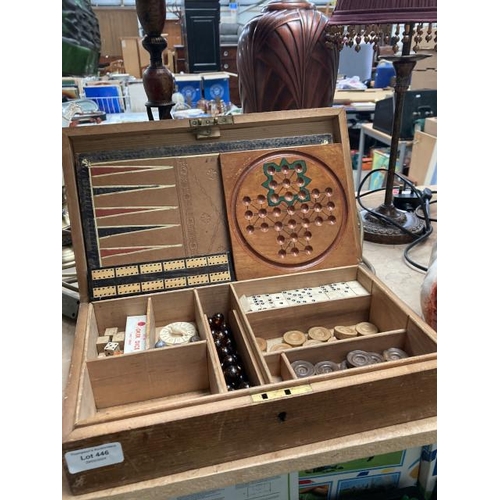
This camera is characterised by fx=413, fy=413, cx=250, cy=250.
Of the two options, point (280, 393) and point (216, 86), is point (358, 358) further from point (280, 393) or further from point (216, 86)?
point (216, 86)

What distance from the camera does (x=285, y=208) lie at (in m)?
1.04

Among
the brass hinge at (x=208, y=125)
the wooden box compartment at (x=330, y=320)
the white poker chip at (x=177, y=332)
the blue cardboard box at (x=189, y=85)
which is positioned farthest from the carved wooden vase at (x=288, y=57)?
the blue cardboard box at (x=189, y=85)

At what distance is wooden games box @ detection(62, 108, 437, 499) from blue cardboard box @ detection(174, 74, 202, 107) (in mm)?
3107

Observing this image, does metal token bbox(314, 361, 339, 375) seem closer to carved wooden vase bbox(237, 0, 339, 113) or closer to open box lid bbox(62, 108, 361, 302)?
open box lid bbox(62, 108, 361, 302)

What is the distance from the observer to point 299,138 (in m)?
1.04

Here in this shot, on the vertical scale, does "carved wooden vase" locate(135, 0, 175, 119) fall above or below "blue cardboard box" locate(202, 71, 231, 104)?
below

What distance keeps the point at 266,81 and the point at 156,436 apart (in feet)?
3.28

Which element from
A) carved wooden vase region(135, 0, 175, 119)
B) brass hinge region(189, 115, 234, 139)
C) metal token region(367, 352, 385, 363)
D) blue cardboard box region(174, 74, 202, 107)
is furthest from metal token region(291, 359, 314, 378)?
blue cardboard box region(174, 74, 202, 107)

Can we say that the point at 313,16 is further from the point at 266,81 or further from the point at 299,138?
the point at 299,138

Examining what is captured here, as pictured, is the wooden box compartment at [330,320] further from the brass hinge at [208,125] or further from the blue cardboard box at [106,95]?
the blue cardboard box at [106,95]

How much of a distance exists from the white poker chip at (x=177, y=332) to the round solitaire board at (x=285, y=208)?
0.18 m

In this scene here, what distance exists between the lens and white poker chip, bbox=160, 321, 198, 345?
0.88m

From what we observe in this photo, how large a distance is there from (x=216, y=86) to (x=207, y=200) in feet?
11.1

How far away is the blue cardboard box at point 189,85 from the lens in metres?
3.88
